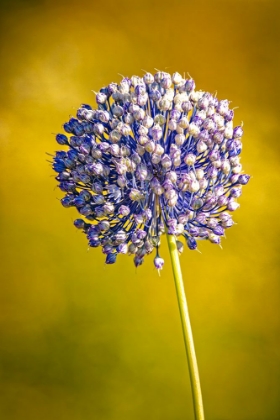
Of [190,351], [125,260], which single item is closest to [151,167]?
[190,351]

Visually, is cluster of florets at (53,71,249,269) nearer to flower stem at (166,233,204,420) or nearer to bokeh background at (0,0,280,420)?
flower stem at (166,233,204,420)

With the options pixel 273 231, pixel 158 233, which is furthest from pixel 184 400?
pixel 158 233

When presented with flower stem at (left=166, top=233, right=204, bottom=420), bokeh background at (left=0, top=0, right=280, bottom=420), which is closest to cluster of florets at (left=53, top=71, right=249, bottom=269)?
flower stem at (left=166, top=233, right=204, bottom=420)

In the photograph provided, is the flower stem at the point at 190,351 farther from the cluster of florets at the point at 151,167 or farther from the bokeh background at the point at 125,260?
the bokeh background at the point at 125,260

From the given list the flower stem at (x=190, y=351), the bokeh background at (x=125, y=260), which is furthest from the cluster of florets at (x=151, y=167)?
the bokeh background at (x=125, y=260)

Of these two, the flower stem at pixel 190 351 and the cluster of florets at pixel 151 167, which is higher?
the cluster of florets at pixel 151 167

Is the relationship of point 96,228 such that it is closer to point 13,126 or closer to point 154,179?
point 154,179
